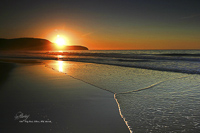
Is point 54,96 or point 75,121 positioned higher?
point 54,96

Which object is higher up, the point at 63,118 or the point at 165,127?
the point at 63,118

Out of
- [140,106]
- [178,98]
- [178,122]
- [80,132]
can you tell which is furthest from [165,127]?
[178,98]

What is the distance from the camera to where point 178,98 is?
4949mm

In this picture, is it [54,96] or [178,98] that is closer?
[178,98]

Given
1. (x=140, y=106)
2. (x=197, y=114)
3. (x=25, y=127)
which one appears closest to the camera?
(x=25, y=127)

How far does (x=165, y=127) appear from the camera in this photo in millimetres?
3070

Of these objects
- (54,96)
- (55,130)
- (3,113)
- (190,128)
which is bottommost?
(190,128)

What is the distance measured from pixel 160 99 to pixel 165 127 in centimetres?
197

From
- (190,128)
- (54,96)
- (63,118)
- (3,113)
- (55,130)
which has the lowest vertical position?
(190,128)

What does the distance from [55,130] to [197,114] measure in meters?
3.47

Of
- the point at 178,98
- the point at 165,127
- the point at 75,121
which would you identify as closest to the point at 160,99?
the point at 178,98

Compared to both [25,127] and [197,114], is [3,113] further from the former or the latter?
[197,114]

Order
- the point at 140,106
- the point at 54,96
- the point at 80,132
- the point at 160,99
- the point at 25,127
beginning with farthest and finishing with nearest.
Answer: the point at 54,96, the point at 160,99, the point at 140,106, the point at 25,127, the point at 80,132

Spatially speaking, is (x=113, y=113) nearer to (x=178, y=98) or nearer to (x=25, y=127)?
(x=25, y=127)
